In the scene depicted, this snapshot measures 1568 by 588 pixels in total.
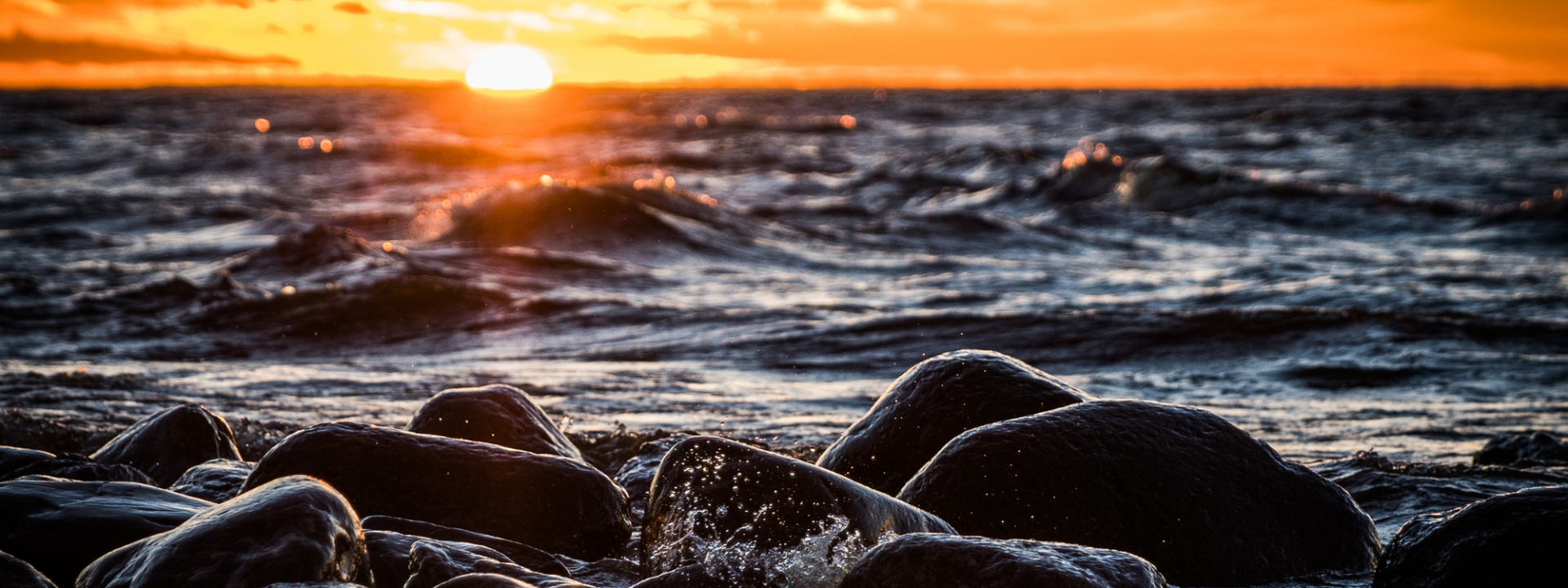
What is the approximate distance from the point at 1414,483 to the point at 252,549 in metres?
3.36

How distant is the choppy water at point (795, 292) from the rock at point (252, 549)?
2388 millimetres

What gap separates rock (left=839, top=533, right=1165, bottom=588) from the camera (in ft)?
7.42

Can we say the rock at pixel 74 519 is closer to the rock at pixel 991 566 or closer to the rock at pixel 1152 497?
the rock at pixel 991 566

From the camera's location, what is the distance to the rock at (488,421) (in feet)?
11.8

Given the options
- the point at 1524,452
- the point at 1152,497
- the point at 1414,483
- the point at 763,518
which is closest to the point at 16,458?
the point at 763,518

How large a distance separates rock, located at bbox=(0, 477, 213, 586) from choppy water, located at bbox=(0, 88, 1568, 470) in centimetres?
214

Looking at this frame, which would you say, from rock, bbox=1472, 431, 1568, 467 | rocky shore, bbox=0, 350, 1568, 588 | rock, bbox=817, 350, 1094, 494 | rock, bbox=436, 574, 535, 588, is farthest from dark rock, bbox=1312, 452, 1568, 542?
rock, bbox=436, 574, 535, 588

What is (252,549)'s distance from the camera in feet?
7.58

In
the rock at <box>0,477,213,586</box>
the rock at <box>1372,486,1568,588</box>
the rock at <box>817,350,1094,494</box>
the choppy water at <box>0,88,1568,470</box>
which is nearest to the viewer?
the rock at <box>1372,486,1568,588</box>

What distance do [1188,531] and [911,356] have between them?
143 inches

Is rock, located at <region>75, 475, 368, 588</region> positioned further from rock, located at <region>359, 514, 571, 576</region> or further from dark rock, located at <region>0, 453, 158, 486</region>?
dark rock, located at <region>0, 453, 158, 486</region>

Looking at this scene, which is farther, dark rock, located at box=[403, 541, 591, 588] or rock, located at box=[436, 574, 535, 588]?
dark rock, located at box=[403, 541, 591, 588]

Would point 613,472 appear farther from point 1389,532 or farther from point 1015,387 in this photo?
point 1389,532

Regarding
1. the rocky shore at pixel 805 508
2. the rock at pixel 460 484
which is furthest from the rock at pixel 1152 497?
the rock at pixel 460 484
